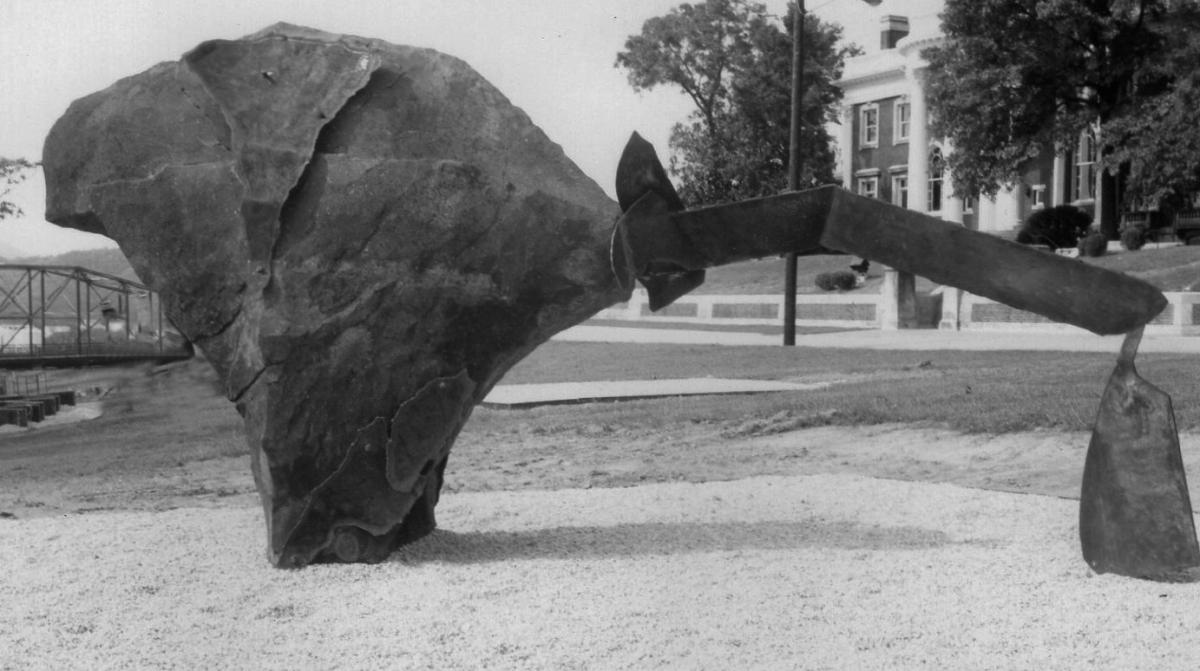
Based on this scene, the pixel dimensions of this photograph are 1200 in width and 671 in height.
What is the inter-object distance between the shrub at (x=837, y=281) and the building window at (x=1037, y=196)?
44.8 feet

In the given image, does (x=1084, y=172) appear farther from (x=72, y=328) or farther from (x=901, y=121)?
(x=72, y=328)

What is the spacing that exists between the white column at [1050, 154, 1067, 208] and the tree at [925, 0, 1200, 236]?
8133 millimetres

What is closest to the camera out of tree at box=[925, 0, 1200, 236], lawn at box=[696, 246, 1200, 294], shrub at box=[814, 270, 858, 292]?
lawn at box=[696, 246, 1200, 294]

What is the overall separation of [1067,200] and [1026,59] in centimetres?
1173

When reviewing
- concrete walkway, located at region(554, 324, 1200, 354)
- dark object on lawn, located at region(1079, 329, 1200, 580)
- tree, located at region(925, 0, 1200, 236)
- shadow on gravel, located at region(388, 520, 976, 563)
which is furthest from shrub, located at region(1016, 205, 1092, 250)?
dark object on lawn, located at region(1079, 329, 1200, 580)

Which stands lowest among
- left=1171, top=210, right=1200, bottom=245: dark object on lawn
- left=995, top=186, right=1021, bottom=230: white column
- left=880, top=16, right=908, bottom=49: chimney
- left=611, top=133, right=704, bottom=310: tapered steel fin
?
left=611, top=133, right=704, bottom=310: tapered steel fin

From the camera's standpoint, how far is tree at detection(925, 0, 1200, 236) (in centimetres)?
3322

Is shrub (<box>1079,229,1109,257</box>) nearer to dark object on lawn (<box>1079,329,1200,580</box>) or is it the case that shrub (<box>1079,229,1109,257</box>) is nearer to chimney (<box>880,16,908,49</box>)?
chimney (<box>880,16,908,49</box>)

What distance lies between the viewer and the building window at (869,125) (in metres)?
55.3

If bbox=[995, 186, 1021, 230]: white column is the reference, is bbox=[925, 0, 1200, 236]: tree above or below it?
above

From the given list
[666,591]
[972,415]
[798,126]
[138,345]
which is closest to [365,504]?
[666,591]

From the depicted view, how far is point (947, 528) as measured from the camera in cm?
566

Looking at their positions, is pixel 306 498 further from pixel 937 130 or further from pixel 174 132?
pixel 937 130

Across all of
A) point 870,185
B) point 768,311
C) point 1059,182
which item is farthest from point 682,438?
point 870,185
